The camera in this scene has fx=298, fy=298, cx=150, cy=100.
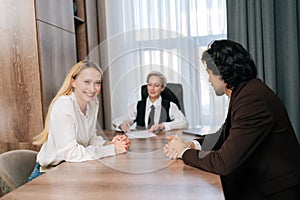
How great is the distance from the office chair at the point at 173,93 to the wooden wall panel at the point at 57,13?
1177 millimetres

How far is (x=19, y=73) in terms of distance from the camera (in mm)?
1935

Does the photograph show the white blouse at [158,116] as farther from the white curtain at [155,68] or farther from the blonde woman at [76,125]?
the blonde woman at [76,125]

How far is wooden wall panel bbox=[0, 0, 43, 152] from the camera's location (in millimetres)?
1915

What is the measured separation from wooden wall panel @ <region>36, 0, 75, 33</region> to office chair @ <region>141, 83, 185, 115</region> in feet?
3.86

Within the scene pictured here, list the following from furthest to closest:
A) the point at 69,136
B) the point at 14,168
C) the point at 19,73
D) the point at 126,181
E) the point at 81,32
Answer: the point at 81,32 → the point at 19,73 → the point at 14,168 → the point at 69,136 → the point at 126,181

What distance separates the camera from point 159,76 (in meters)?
1.08

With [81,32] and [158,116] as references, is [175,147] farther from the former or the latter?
[81,32]

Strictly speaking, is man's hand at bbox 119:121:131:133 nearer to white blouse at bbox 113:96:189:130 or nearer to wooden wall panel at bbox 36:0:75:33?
white blouse at bbox 113:96:189:130

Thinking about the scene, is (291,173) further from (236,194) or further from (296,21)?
(296,21)

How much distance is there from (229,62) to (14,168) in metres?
1.00

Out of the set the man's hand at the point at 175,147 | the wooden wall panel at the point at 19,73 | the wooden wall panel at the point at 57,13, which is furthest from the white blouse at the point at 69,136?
the wooden wall panel at the point at 57,13

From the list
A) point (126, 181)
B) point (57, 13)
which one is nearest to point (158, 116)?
point (126, 181)

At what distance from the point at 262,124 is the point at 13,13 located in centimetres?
168

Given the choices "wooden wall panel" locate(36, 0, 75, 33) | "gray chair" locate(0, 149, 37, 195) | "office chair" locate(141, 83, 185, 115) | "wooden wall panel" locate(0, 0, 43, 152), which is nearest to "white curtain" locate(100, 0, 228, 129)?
"office chair" locate(141, 83, 185, 115)
